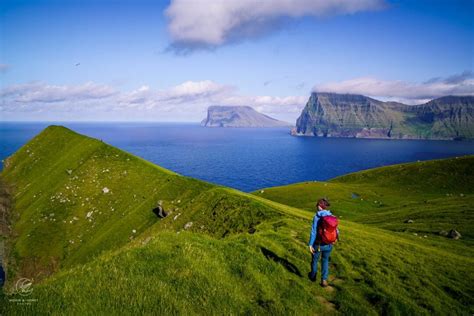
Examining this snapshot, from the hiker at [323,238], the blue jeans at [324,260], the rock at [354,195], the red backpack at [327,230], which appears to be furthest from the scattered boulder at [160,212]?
the rock at [354,195]

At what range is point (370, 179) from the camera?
9975cm

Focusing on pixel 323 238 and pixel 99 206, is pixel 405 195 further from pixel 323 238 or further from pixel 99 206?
pixel 99 206

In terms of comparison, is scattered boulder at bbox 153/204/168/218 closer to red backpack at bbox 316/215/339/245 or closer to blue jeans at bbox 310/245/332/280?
blue jeans at bbox 310/245/332/280

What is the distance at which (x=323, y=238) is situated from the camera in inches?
507

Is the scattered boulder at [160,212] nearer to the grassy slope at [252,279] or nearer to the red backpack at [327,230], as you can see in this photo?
the grassy slope at [252,279]

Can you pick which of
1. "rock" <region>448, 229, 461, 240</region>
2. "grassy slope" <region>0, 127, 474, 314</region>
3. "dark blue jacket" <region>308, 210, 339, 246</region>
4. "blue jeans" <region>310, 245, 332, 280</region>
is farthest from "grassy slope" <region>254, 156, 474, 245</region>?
"dark blue jacket" <region>308, 210, 339, 246</region>

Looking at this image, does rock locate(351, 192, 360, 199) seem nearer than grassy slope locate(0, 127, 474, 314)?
No

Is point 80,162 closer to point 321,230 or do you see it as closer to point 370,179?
point 321,230

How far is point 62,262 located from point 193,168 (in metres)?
146

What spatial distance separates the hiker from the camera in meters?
12.9

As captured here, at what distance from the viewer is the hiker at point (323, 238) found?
42.2 ft

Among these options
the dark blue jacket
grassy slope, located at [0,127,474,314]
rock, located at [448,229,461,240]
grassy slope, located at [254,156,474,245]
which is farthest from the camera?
grassy slope, located at [254,156,474,245]

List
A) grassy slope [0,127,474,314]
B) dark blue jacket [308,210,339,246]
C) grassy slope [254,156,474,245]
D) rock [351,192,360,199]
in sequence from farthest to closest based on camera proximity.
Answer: rock [351,192,360,199] < grassy slope [254,156,474,245] < dark blue jacket [308,210,339,246] < grassy slope [0,127,474,314]

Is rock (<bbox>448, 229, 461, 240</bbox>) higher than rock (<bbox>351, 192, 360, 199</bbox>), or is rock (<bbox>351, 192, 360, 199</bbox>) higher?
rock (<bbox>448, 229, 461, 240</bbox>)
